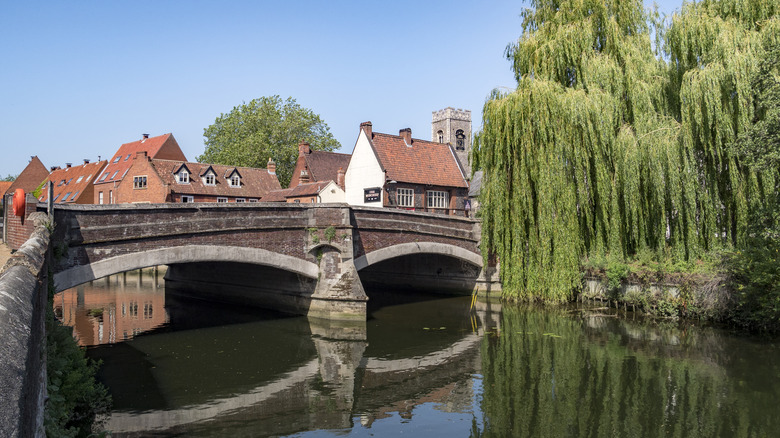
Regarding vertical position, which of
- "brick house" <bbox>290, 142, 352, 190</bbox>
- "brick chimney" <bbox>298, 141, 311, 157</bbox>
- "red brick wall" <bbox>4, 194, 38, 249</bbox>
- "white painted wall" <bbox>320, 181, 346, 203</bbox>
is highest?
"brick chimney" <bbox>298, 141, 311, 157</bbox>

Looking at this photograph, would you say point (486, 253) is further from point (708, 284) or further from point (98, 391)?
point (98, 391)

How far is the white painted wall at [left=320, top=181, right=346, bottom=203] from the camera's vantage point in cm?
3922

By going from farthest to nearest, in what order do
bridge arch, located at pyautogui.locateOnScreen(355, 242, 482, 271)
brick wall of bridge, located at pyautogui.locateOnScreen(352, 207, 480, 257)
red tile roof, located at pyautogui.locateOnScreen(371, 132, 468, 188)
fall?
red tile roof, located at pyautogui.locateOnScreen(371, 132, 468, 188) → bridge arch, located at pyautogui.locateOnScreen(355, 242, 482, 271) → brick wall of bridge, located at pyautogui.locateOnScreen(352, 207, 480, 257)

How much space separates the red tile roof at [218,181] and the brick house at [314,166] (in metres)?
2.35

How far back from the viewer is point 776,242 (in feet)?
46.8

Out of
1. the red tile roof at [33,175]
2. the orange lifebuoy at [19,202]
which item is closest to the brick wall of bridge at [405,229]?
the orange lifebuoy at [19,202]

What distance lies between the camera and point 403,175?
34031 millimetres

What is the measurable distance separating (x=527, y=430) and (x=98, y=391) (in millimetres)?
7477

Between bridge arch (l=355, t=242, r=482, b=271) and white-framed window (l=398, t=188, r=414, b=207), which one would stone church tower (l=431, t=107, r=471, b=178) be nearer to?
white-framed window (l=398, t=188, r=414, b=207)

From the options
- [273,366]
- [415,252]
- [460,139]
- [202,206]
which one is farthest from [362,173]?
[460,139]

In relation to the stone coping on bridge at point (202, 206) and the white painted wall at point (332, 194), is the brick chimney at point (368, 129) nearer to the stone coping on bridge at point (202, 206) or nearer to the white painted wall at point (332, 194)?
the white painted wall at point (332, 194)

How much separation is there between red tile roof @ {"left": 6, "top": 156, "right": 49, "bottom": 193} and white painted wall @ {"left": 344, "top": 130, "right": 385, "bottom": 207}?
157 ft

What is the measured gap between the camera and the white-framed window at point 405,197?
3381 cm

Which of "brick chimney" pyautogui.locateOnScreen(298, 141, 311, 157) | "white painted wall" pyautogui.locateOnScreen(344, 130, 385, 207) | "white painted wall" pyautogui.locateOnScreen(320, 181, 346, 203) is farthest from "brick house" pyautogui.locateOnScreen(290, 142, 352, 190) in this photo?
"white painted wall" pyautogui.locateOnScreen(344, 130, 385, 207)
